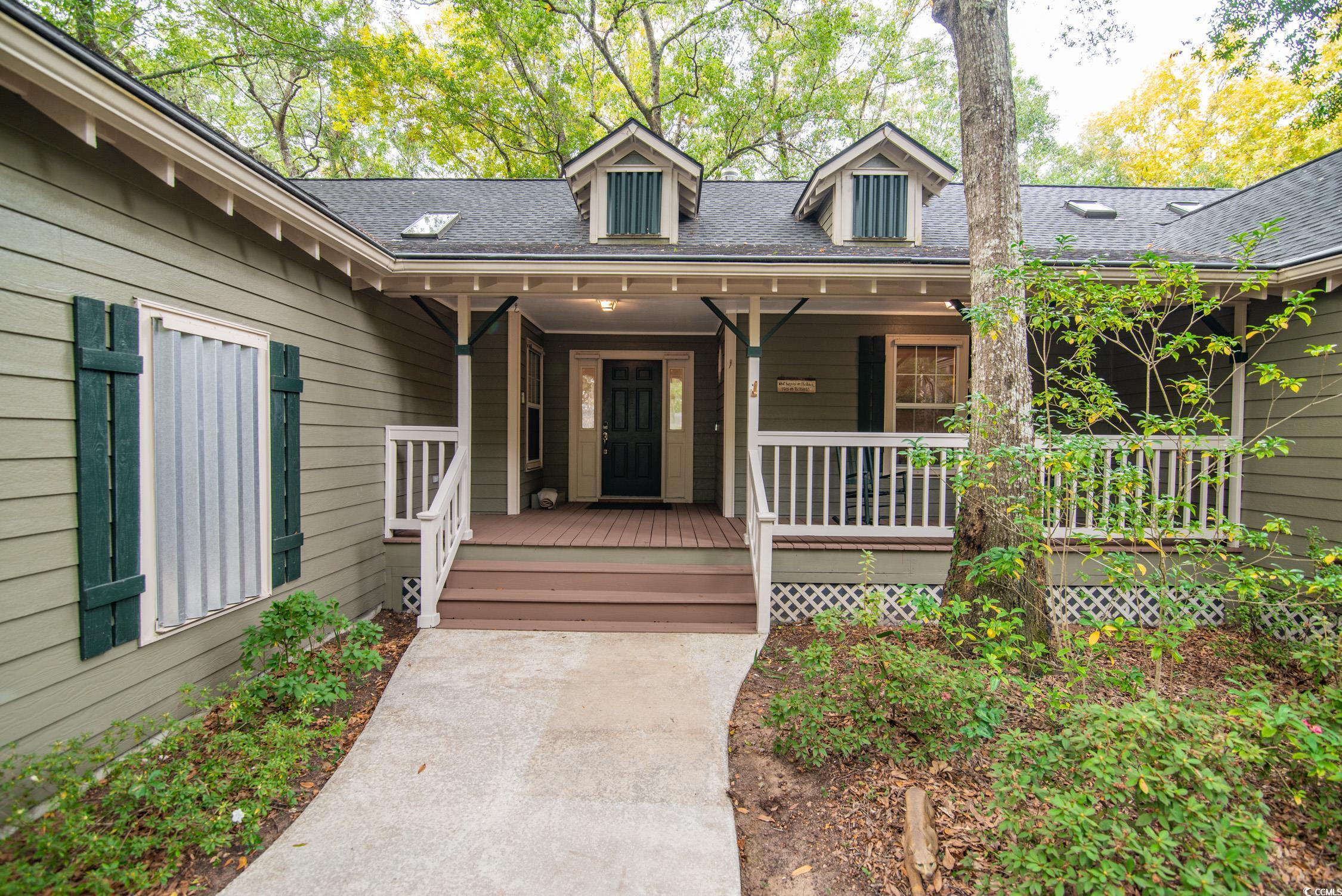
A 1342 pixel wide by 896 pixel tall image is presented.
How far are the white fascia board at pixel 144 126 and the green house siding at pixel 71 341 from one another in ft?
0.65

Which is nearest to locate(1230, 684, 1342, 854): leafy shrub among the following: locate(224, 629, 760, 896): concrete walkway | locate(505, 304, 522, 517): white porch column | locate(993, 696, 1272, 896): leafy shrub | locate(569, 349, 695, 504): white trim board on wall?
locate(993, 696, 1272, 896): leafy shrub

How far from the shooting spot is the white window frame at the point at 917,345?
619 centimetres

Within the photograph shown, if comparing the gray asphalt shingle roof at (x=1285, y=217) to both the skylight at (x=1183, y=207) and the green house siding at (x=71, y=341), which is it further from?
the green house siding at (x=71, y=341)

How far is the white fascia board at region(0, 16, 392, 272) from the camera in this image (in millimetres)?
1927

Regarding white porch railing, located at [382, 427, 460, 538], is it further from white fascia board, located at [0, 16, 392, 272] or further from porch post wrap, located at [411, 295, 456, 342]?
white fascia board, located at [0, 16, 392, 272]

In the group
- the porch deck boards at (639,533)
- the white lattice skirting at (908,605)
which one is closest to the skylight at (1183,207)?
the white lattice skirting at (908,605)

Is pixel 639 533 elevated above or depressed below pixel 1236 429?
below

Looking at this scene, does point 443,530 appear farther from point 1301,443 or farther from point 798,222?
point 1301,443

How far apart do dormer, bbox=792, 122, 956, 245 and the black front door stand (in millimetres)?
2821

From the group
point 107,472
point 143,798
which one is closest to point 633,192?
point 107,472

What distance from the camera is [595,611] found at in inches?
168

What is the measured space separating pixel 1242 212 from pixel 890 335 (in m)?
4.01

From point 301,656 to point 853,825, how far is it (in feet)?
9.52

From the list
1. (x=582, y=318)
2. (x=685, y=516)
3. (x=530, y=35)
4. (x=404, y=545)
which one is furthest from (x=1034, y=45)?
(x=530, y=35)
